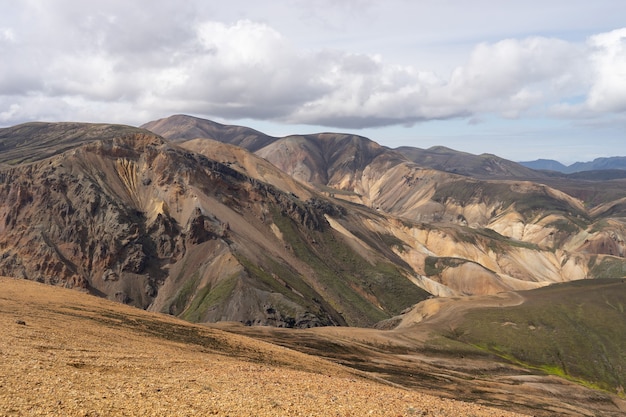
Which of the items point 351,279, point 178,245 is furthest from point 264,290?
point 351,279

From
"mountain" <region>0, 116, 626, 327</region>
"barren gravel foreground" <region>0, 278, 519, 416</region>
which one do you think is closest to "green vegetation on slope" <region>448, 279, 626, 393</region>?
"mountain" <region>0, 116, 626, 327</region>

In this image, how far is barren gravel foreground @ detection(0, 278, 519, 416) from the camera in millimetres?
21516

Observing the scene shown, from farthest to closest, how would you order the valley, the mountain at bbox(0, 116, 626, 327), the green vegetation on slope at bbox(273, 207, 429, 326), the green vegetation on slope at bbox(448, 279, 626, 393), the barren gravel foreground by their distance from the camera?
the green vegetation on slope at bbox(273, 207, 429, 326), the mountain at bbox(0, 116, 626, 327), the green vegetation on slope at bbox(448, 279, 626, 393), the valley, the barren gravel foreground

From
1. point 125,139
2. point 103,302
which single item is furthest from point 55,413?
point 125,139

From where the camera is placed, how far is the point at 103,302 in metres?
62.4

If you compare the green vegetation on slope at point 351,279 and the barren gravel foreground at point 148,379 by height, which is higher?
the barren gravel foreground at point 148,379

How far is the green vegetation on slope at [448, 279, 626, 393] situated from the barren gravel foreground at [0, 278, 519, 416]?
73522 millimetres

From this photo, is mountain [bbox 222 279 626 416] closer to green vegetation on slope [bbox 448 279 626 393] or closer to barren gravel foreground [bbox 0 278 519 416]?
green vegetation on slope [bbox 448 279 626 393]

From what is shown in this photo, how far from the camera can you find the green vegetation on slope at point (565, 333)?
104312mm

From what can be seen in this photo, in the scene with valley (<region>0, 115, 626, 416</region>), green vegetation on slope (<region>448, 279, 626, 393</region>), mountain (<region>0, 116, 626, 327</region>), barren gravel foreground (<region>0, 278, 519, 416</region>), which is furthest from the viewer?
mountain (<region>0, 116, 626, 327</region>)

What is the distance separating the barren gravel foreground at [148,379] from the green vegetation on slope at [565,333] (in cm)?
7352

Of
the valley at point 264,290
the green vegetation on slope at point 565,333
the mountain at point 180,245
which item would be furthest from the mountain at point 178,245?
the green vegetation on slope at point 565,333

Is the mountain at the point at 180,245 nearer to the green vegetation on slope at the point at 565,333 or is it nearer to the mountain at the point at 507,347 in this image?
the mountain at the point at 507,347

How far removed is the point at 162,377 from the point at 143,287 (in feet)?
398
